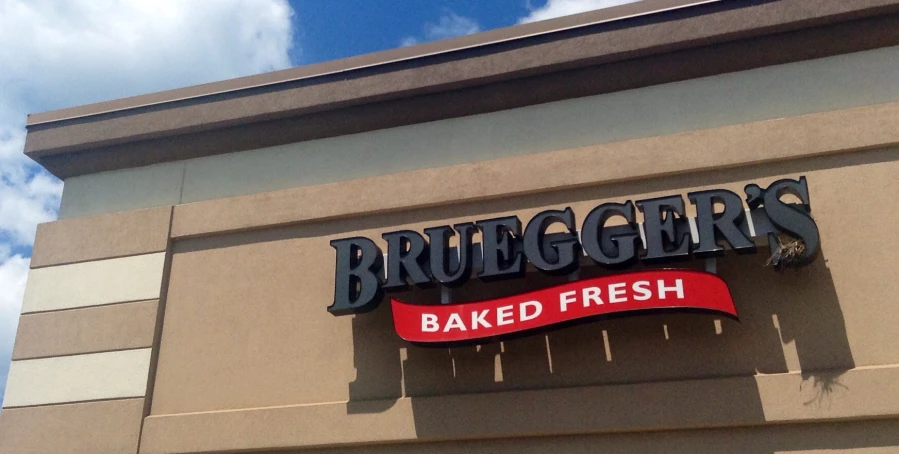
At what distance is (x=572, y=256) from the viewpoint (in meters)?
9.67

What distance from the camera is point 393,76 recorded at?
11.6 metres

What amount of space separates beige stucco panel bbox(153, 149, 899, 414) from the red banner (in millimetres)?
501

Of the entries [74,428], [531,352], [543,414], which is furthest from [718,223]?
[74,428]

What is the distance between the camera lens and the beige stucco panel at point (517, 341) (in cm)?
902

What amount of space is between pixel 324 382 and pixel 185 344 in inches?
88.9

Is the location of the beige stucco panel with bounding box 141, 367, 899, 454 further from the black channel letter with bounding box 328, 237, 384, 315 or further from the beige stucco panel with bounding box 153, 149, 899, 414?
the black channel letter with bounding box 328, 237, 384, 315

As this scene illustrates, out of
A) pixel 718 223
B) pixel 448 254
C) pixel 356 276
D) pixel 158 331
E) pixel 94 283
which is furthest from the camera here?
pixel 94 283

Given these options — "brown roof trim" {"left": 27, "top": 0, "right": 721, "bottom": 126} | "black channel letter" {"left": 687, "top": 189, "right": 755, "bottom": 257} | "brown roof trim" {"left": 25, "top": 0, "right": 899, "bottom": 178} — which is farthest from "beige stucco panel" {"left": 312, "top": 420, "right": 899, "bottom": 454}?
"brown roof trim" {"left": 27, "top": 0, "right": 721, "bottom": 126}

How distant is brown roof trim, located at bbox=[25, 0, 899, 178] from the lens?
10.2 m

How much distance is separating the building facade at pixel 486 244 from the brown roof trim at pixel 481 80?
0.11 ft

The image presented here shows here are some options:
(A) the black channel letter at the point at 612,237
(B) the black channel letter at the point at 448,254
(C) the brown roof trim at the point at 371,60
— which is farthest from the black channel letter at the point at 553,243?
(C) the brown roof trim at the point at 371,60

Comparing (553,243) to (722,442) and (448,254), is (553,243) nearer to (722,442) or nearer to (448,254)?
(448,254)

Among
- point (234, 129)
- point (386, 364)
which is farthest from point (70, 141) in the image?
point (386, 364)

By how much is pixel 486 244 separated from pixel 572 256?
3.60 ft
